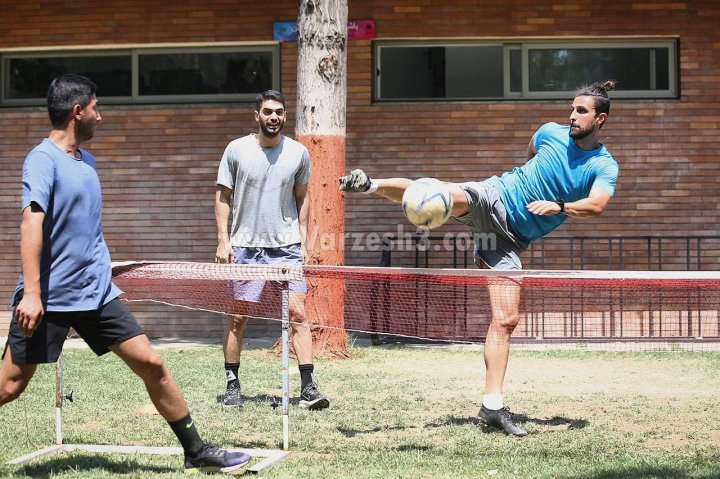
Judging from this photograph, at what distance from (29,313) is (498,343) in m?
3.21

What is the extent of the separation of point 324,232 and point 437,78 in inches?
138

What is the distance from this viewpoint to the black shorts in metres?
5.03

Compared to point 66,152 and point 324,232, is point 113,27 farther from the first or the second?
point 66,152

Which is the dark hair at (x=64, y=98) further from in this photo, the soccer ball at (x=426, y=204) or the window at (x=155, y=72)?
the window at (x=155, y=72)

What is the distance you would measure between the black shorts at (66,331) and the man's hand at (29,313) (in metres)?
0.13

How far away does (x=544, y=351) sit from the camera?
1141 cm

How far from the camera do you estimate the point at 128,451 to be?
5.96 m

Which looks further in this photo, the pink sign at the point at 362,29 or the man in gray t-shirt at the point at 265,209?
the pink sign at the point at 362,29

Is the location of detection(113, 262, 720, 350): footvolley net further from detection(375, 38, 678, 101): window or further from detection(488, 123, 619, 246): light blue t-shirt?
detection(375, 38, 678, 101): window

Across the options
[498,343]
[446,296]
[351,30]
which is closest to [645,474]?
[498,343]

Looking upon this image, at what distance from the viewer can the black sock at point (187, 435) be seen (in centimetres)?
531

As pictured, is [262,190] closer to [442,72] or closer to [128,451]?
[128,451]

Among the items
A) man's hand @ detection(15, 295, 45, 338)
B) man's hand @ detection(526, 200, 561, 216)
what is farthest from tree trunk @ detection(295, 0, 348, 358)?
man's hand @ detection(15, 295, 45, 338)

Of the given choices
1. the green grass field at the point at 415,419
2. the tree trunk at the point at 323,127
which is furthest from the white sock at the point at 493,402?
the tree trunk at the point at 323,127
